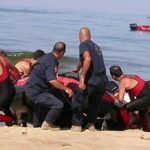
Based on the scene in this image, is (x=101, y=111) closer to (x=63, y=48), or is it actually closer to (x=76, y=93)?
(x=76, y=93)

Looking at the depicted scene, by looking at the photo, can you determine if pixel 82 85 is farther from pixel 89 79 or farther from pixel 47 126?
pixel 47 126

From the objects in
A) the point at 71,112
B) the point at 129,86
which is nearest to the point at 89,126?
the point at 71,112

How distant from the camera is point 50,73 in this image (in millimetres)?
8453

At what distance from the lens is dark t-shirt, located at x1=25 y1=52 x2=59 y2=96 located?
8477 millimetres

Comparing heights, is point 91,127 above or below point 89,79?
below

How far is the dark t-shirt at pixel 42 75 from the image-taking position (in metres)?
8.48

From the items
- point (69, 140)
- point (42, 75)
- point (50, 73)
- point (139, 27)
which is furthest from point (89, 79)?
point (139, 27)

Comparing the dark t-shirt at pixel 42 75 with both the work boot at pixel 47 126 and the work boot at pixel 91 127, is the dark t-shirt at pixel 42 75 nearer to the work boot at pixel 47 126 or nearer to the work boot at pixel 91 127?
the work boot at pixel 47 126

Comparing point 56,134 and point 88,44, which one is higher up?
point 88,44

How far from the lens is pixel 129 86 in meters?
9.07

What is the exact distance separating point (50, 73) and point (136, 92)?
154cm

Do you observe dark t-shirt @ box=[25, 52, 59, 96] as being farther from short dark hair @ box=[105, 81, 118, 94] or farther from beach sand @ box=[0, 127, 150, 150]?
short dark hair @ box=[105, 81, 118, 94]

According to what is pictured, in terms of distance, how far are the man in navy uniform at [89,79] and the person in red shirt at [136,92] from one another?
0.50 meters

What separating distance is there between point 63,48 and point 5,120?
153cm
